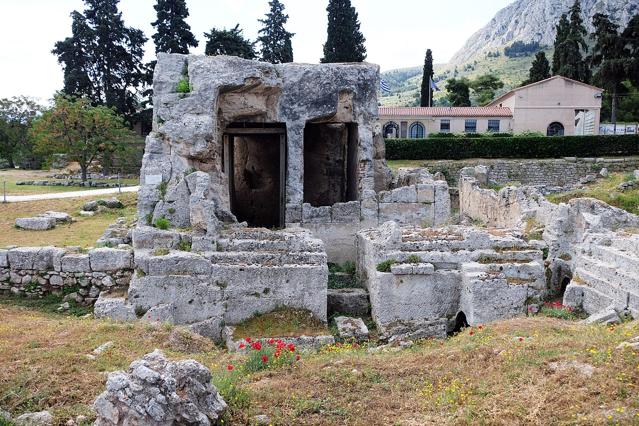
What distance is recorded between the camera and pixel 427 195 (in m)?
17.2

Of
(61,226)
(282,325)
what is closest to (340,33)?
(61,226)

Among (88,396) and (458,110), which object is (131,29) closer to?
(458,110)

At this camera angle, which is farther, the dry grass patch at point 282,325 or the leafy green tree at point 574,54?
the leafy green tree at point 574,54

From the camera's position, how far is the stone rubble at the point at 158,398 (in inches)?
213

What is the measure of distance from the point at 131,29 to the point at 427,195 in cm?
3302

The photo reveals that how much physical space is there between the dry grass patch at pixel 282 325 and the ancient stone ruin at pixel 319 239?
18 cm

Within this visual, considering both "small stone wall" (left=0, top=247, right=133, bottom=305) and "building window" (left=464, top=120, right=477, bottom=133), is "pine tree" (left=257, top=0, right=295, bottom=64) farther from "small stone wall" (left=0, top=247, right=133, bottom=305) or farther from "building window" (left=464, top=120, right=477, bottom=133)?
"small stone wall" (left=0, top=247, right=133, bottom=305)

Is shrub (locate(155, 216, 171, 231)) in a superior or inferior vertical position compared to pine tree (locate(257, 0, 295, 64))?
inferior

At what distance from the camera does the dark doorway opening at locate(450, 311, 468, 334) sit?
38.5 feet

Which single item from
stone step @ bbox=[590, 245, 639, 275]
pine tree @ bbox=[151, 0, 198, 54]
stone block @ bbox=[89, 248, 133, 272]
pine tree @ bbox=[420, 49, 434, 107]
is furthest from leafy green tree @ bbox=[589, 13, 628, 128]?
stone block @ bbox=[89, 248, 133, 272]

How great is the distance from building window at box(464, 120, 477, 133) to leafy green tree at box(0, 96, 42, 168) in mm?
32364

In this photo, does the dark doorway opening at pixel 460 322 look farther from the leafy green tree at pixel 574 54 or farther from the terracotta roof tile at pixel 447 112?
the leafy green tree at pixel 574 54

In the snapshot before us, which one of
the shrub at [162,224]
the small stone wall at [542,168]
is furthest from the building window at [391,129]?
the shrub at [162,224]

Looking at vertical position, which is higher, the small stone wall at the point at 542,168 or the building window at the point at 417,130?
the building window at the point at 417,130
